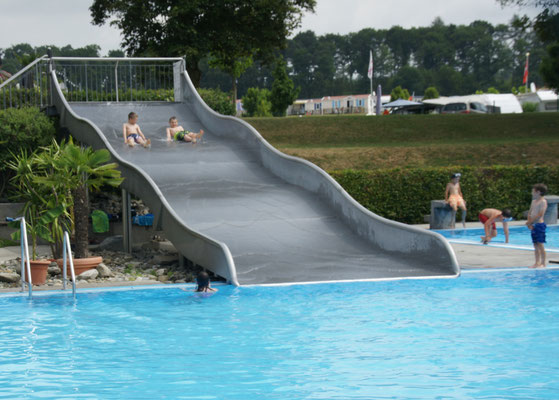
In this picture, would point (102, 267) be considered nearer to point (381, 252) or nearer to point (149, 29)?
point (381, 252)

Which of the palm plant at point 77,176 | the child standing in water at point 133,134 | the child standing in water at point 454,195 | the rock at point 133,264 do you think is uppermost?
the child standing in water at point 133,134

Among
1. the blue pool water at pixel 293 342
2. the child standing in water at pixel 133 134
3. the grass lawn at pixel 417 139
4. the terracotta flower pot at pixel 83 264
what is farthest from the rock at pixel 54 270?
the grass lawn at pixel 417 139

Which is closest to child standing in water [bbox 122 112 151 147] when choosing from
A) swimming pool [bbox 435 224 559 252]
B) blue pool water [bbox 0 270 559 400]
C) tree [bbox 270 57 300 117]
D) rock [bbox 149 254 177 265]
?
rock [bbox 149 254 177 265]

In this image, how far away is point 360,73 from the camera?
543 feet

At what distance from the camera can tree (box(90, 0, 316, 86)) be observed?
36500mm

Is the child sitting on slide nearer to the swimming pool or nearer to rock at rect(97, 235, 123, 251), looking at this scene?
rock at rect(97, 235, 123, 251)

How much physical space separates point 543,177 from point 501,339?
53.8 ft

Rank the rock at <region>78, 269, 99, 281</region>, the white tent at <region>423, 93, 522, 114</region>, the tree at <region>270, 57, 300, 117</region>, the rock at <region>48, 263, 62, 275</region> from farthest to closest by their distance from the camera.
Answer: the tree at <region>270, 57, 300, 117</region>, the white tent at <region>423, 93, 522, 114</region>, the rock at <region>48, 263, 62, 275</region>, the rock at <region>78, 269, 99, 281</region>

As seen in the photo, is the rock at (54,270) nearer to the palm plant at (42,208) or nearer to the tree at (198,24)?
the palm plant at (42,208)

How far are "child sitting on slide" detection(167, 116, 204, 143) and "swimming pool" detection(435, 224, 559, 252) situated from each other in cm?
723

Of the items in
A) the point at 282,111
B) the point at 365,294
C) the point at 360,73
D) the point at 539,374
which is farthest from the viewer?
the point at 360,73

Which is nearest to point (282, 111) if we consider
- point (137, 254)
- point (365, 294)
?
point (137, 254)

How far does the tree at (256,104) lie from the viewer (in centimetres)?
8294

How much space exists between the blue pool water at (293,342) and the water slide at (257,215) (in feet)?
2.86
